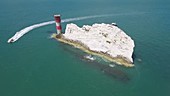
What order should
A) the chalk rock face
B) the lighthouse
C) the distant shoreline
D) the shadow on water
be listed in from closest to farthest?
the shadow on water → the distant shoreline → the chalk rock face → the lighthouse

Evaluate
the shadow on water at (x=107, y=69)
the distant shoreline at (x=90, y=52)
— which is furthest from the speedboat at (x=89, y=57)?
the distant shoreline at (x=90, y=52)

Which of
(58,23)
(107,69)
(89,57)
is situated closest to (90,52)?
(89,57)

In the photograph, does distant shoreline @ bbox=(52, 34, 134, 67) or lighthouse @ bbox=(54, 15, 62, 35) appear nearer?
distant shoreline @ bbox=(52, 34, 134, 67)

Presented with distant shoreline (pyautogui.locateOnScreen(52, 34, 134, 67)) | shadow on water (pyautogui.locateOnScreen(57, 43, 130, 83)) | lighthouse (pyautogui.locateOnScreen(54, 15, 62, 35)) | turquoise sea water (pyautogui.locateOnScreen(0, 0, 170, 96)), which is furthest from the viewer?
lighthouse (pyautogui.locateOnScreen(54, 15, 62, 35))

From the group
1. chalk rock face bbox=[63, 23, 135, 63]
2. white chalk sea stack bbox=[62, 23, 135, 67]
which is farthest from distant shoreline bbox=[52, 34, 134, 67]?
chalk rock face bbox=[63, 23, 135, 63]

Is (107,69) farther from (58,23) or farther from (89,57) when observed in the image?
(58,23)

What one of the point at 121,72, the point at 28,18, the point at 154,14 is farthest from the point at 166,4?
the point at 121,72

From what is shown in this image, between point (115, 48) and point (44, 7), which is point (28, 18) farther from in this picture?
point (115, 48)

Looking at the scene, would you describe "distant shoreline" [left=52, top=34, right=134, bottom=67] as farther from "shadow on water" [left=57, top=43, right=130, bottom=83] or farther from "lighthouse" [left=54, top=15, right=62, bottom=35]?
"shadow on water" [left=57, top=43, right=130, bottom=83]
